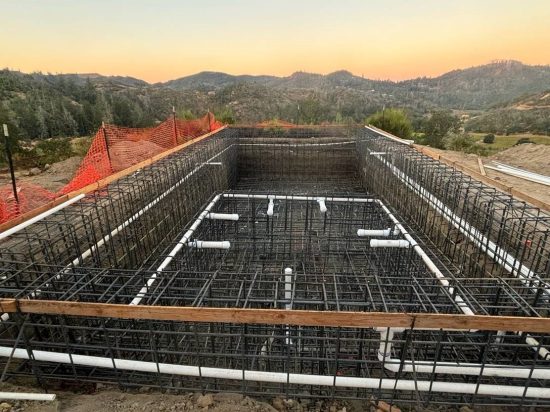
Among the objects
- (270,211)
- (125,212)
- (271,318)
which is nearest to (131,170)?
(125,212)

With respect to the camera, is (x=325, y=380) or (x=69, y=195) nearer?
(x=325, y=380)

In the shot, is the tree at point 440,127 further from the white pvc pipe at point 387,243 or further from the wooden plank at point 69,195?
the wooden plank at point 69,195

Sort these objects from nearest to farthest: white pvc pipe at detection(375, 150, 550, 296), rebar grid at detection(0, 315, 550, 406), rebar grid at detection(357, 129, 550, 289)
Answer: rebar grid at detection(0, 315, 550, 406) → white pvc pipe at detection(375, 150, 550, 296) → rebar grid at detection(357, 129, 550, 289)

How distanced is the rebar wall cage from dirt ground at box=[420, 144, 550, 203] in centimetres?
384

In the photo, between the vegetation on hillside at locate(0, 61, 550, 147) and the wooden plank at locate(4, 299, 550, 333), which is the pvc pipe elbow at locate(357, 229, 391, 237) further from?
the vegetation on hillside at locate(0, 61, 550, 147)

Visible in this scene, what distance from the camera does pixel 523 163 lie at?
54.9ft

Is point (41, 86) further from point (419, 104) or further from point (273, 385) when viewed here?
point (419, 104)

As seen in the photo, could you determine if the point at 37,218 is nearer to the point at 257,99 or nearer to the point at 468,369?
the point at 468,369

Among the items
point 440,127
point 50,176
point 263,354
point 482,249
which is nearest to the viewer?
point 263,354

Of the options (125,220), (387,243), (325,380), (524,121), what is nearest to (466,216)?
(387,243)

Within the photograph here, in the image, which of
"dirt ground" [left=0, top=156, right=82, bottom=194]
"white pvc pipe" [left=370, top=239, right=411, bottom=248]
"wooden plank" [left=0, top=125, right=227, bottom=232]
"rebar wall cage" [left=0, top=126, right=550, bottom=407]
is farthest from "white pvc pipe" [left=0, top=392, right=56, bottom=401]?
"dirt ground" [left=0, top=156, right=82, bottom=194]

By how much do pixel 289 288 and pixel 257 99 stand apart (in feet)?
205

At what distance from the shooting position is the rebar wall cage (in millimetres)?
3352

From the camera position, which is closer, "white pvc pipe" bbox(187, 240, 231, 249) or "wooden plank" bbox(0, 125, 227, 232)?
"wooden plank" bbox(0, 125, 227, 232)
